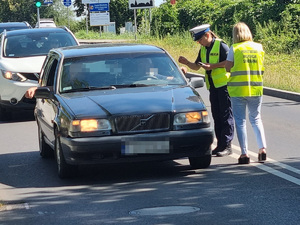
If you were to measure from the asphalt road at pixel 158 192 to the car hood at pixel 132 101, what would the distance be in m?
0.78

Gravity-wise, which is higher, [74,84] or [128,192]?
[74,84]

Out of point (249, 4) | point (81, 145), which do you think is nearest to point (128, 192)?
point (81, 145)

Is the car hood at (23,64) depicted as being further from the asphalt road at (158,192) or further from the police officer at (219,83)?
the police officer at (219,83)

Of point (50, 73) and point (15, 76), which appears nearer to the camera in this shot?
point (50, 73)

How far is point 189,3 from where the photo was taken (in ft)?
159

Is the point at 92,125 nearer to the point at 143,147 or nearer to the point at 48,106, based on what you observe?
the point at 143,147

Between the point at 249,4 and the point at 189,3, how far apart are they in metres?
7.81

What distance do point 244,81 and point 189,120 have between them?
4.02ft

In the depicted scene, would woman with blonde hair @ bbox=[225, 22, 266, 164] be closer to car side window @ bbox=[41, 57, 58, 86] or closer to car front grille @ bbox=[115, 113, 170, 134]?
car front grille @ bbox=[115, 113, 170, 134]

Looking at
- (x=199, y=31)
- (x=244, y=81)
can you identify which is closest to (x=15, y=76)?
(x=199, y=31)

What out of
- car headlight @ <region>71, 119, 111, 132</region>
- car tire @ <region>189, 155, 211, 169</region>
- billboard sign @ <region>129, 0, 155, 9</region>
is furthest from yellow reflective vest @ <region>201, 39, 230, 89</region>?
billboard sign @ <region>129, 0, 155, 9</region>

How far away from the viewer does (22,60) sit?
1664cm

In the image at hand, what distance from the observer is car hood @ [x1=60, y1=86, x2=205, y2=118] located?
29.3 ft

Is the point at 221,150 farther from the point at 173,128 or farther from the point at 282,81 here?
the point at 282,81
